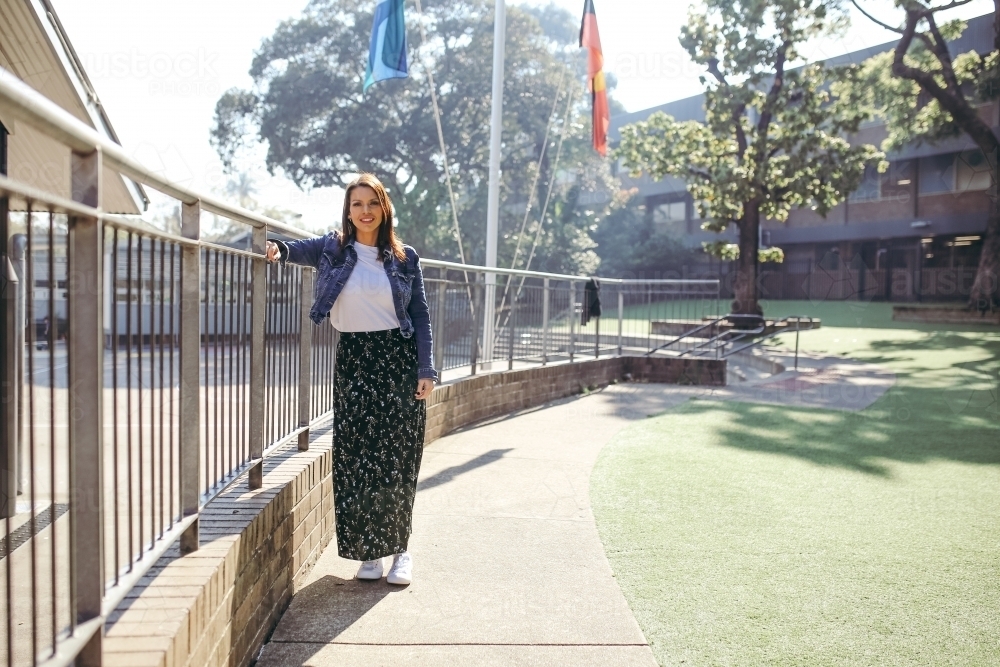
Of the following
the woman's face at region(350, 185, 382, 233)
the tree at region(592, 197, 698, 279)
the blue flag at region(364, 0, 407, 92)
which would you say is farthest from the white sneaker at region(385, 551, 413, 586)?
the tree at region(592, 197, 698, 279)

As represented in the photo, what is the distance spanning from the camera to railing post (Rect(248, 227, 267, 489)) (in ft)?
10.7

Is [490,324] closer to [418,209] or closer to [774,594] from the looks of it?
[774,594]

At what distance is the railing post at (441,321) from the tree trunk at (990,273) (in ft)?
59.3

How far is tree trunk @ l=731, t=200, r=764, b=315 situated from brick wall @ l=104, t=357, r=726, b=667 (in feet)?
59.9

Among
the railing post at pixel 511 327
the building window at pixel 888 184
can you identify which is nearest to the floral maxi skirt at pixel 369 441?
the railing post at pixel 511 327

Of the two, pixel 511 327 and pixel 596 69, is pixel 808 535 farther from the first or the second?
pixel 596 69

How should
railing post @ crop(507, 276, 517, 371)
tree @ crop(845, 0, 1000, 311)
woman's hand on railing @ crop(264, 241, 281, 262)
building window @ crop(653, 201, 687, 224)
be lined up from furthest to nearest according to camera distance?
building window @ crop(653, 201, 687, 224) → tree @ crop(845, 0, 1000, 311) → railing post @ crop(507, 276, 517, 371) → woman's hand on railing @ crop(264, 241, 281, 262)

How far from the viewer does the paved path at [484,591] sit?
2881 mm

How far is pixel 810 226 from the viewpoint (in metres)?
35.9

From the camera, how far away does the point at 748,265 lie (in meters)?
21.4

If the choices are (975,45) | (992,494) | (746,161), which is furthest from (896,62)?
(992,494)

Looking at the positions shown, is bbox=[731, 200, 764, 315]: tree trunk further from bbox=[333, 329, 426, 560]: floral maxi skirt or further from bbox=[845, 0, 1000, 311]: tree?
bbox=[333, 329, 426, 560]: floral maxi skirt

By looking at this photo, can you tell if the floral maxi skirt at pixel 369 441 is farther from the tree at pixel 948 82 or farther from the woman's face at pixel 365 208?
the tree at pixel 948 82

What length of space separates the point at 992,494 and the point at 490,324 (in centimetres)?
475
